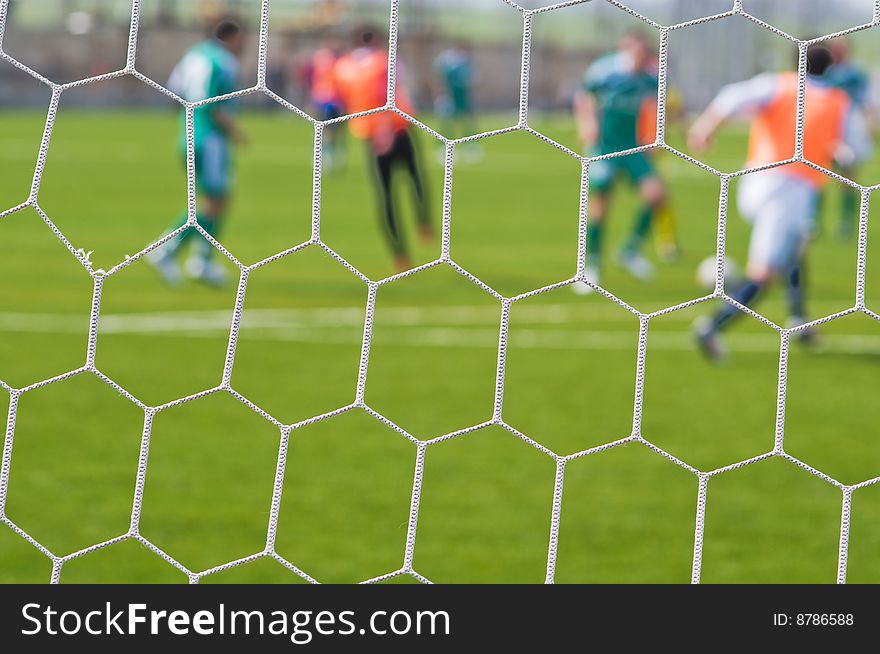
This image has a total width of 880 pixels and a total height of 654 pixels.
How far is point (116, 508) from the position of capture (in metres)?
4.64

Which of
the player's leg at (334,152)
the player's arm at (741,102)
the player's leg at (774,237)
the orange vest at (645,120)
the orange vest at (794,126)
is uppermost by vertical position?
the player's arm at (741,102)

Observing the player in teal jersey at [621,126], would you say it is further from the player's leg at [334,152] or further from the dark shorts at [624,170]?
the player's leg at [334,152]

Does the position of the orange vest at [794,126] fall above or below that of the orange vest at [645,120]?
above

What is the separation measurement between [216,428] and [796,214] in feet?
10.1

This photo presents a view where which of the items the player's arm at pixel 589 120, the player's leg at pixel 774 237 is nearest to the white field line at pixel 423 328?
the player's leg at pixel 774 237

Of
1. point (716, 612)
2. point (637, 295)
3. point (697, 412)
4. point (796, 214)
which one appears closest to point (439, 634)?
point (716, 612)

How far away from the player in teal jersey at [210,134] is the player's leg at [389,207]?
1157 mm

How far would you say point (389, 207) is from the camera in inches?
398

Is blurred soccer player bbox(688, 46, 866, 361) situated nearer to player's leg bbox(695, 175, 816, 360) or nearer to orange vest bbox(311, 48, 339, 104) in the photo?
player's leg bbox(695, 175, 816, 360)

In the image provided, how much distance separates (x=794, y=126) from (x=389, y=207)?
3716mm

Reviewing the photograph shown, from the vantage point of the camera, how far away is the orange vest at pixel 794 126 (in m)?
6.88

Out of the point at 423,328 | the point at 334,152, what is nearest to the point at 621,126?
the point at 423,328

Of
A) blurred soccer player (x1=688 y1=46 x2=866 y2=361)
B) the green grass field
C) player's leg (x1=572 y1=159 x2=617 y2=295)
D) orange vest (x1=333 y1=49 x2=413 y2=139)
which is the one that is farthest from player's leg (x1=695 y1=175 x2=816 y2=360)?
orange vest (x1=333 y1=49 x2=413 y2=139)

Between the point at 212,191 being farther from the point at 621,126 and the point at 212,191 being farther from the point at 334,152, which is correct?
the point at 334,152
